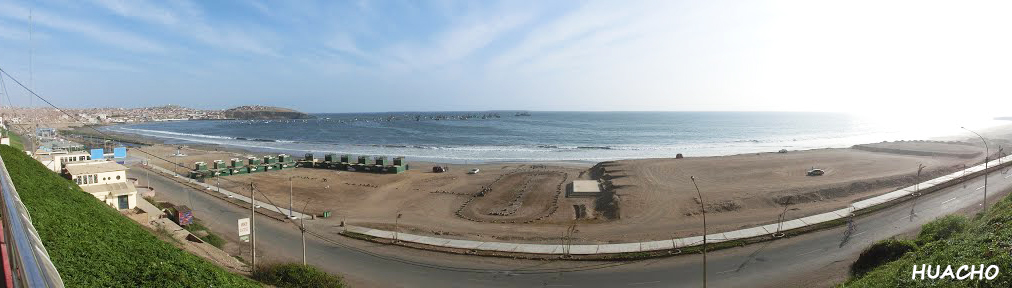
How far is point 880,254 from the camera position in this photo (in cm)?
1875

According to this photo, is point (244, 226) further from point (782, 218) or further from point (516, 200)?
point (782, 218)

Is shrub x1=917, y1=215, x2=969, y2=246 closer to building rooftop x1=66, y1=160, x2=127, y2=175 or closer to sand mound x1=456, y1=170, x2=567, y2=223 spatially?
sand mound x1=456, y1=170, x2=567, y2=223

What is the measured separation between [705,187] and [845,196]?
9.73m

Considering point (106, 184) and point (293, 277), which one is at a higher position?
point (106, 184)

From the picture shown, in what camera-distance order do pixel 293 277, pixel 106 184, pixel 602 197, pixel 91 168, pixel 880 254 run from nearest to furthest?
pixel 293 277, pixel 880 254, pixel 106 184, pixel 91 168, pixel 602 197

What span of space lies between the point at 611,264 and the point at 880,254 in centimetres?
1038

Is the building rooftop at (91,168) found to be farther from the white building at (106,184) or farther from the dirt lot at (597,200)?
the dirt lot at (597,200)

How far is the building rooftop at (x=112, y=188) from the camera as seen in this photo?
2689cm

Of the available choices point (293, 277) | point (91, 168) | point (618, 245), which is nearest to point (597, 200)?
point (618, 245)

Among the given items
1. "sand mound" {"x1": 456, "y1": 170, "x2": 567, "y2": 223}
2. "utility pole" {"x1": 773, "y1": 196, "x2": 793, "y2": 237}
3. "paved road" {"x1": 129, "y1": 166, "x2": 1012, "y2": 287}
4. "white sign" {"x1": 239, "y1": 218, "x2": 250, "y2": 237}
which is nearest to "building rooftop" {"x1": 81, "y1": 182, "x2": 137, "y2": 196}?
"paved road" {"x1": 129, "y1": 166, "x2": 1012, "y2": 287}

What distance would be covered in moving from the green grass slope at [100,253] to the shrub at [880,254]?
22208 millimetres

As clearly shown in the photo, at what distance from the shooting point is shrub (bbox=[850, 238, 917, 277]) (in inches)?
706

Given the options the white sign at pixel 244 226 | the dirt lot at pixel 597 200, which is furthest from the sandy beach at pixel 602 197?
the white sign at pixel 244 226

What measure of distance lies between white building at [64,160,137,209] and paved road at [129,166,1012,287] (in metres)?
5.40
